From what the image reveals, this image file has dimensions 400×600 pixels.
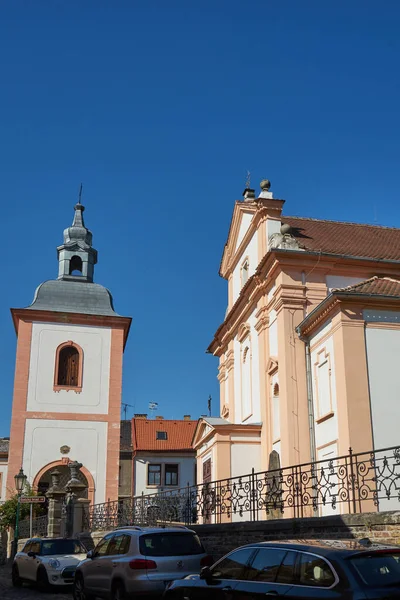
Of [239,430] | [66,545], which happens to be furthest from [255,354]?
[66,545]

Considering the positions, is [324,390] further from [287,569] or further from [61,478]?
[61,478]

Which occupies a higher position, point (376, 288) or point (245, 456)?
point (376, 288)

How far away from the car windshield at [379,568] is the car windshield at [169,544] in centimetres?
521

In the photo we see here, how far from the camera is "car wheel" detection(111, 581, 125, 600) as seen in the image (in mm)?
10789

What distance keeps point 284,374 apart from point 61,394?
17.3 m

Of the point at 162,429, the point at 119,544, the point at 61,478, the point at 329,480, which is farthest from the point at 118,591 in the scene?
the point at 162,429

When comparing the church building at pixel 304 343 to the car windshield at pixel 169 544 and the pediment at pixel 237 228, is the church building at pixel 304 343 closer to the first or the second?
the pediment at pixel 237 228

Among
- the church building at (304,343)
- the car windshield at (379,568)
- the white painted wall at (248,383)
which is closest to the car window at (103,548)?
the car windshield at (379,568)

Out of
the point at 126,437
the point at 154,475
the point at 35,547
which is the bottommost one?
the point at 35,547

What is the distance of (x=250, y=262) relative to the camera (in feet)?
96.0

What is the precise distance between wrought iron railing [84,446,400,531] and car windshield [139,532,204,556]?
3.43m

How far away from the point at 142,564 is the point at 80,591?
8.78ft

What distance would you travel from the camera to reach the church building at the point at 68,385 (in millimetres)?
35000

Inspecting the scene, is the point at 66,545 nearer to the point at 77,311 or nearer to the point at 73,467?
the point at 73,467
